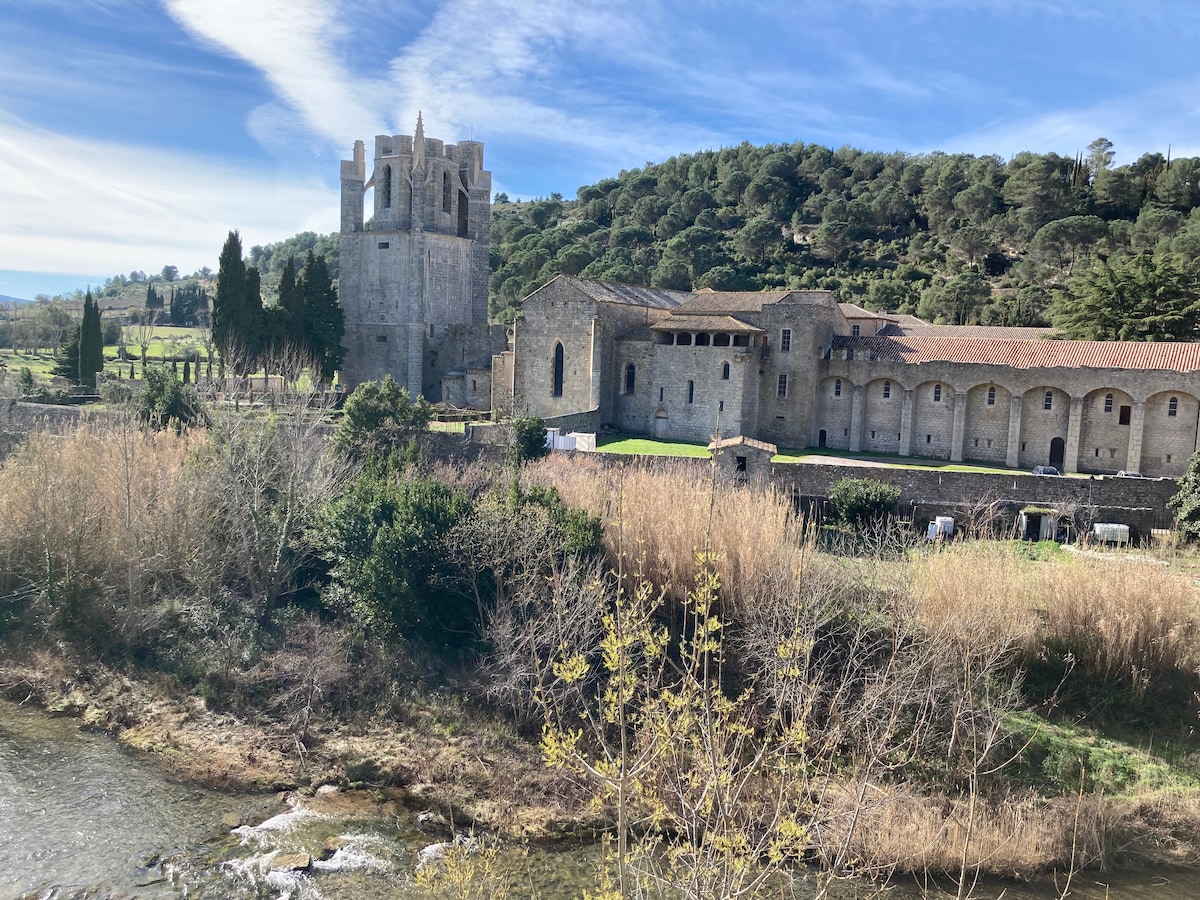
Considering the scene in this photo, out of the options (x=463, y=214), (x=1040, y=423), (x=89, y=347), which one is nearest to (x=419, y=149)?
(x=463, y=214)

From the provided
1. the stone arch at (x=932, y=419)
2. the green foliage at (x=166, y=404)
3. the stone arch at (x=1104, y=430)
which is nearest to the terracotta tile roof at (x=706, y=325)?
the stone arch at (x=932, y=419)

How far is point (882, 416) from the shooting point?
36.2 metres

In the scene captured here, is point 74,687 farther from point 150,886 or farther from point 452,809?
point 452,809

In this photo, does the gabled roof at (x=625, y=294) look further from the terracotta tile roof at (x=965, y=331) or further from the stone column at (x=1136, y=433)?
the stone column at (x=1136, y=433)

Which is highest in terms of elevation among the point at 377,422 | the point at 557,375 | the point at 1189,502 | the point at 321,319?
the point at 321,319

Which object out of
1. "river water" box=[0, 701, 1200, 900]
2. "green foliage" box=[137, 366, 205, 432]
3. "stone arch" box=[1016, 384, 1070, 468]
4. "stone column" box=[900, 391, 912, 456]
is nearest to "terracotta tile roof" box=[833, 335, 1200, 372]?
"stone arch" box=[1016, 384, 1070, 468]

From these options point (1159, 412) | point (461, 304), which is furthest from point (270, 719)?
point (461, 304)

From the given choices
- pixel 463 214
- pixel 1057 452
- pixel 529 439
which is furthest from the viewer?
pixel 463 214

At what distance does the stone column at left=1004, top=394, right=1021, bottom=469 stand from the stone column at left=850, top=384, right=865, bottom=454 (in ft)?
18.1

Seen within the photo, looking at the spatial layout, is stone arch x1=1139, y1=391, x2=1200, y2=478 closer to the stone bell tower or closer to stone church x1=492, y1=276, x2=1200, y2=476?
stone church x1=492, y1=276, x2=1200, y2=476

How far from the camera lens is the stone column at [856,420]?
36.1 m

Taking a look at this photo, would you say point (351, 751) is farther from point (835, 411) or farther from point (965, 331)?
point (965, 331)

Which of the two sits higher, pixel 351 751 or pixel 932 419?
pixel 932 419

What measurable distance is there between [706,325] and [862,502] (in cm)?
1315
